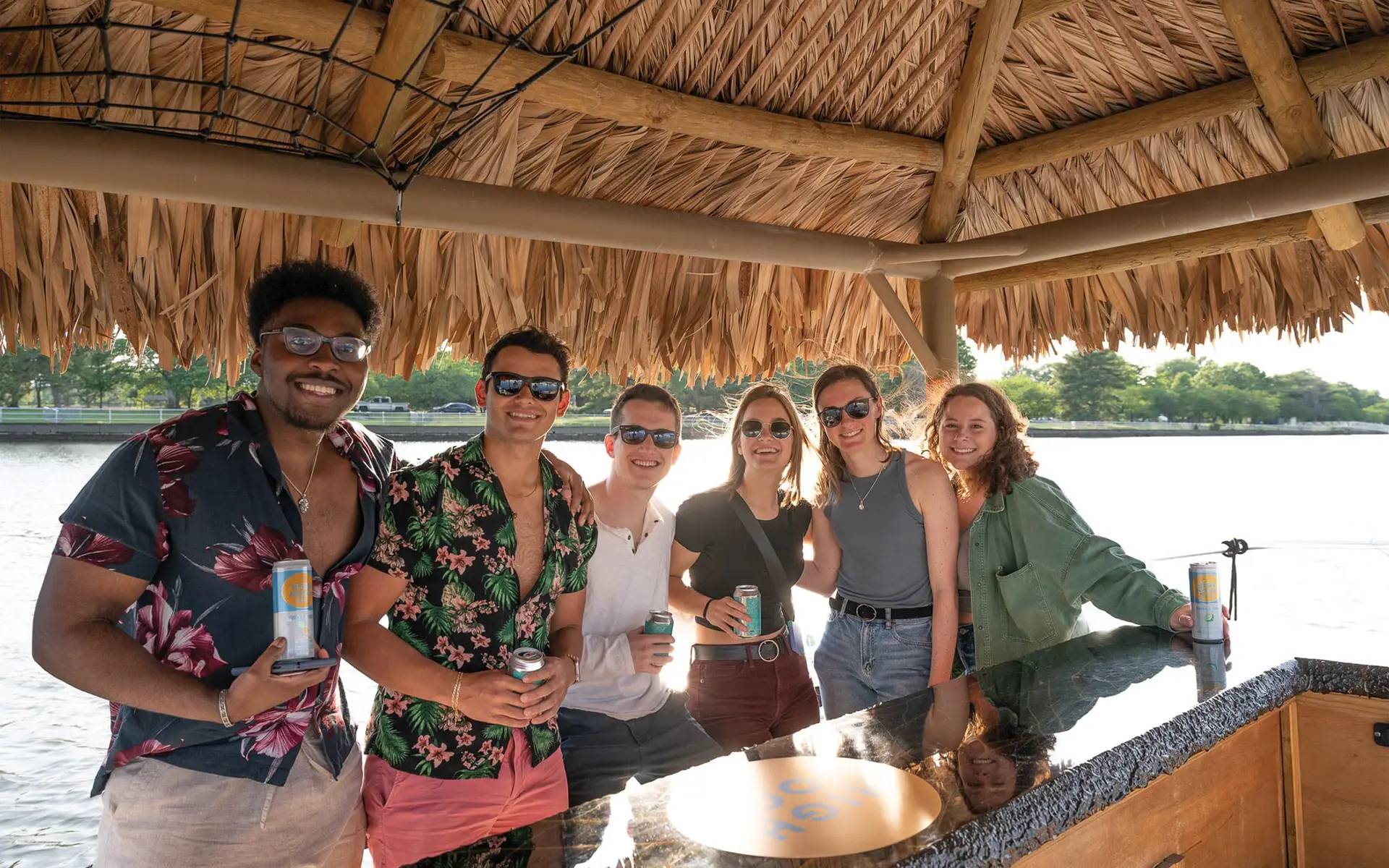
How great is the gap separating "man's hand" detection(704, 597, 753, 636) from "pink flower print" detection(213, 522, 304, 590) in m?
1.31

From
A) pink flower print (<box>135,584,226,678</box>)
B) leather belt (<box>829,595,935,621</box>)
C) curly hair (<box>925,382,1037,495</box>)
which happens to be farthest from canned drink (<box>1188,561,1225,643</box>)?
pink flower print (<box>135,584,226,678</box>)

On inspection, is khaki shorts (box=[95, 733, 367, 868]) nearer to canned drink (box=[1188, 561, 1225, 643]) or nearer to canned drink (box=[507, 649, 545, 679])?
canned drink (box=[507, 649, 545, 679])

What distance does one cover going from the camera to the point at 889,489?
3.17 metres

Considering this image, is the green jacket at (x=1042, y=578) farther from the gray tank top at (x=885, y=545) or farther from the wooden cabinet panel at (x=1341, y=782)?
the wooden cabinet panel at (x=1341, y=782)

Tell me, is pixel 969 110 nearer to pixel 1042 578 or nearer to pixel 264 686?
pixel 1042 578

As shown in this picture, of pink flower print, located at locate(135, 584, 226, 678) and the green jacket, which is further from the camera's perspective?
the green jacket

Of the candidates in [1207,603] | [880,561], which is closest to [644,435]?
[880,561]

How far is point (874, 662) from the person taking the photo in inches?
→ 121

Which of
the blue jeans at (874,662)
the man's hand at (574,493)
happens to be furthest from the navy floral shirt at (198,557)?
the blue jeans at (874,662)

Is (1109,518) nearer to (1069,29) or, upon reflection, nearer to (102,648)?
(1069,29)

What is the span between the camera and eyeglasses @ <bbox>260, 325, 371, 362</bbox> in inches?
80.6

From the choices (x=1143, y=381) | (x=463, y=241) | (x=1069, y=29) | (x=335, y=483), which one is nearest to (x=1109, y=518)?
(x=1069, y=29)

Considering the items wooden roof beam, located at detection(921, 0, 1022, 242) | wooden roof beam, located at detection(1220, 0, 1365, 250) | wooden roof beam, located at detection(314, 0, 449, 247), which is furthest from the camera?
wooden roof beam, located at detection(921, 0, 1022, 242)

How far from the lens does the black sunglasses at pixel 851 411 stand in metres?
3.20
